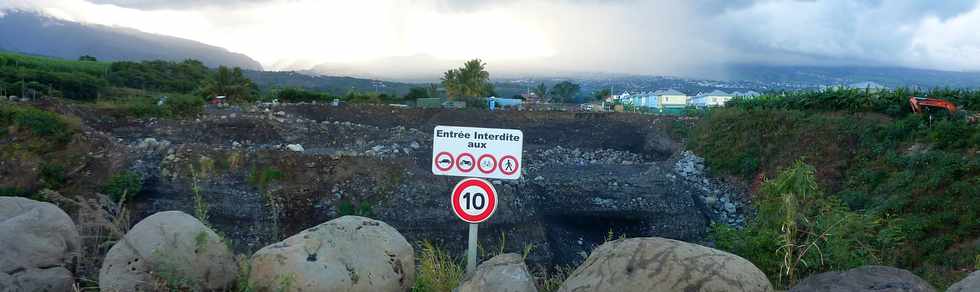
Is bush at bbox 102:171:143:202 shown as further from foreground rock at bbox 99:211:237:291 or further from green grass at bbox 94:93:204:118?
foreground rock at bbox 99:211:237:291

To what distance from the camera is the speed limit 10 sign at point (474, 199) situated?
4.34 meters

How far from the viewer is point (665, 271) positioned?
11.6 feet

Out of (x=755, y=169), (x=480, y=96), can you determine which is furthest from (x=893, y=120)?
(x=480, y=96)

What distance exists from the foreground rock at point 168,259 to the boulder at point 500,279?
67.8 inches

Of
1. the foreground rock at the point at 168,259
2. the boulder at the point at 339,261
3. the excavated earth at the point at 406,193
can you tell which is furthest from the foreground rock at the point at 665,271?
the excavated earth at the point at 406,193

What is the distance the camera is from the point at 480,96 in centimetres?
5134

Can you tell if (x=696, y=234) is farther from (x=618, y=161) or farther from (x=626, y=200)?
(x=618, y=161)

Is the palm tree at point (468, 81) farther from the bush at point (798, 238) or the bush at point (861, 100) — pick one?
the bush at point (798, 238)

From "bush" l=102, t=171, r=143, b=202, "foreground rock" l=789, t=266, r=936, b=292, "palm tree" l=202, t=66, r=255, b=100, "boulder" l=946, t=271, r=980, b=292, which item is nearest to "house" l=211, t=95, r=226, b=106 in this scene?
"palm tree" l=202, t=66, r=255, b=100

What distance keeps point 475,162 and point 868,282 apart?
2574mm

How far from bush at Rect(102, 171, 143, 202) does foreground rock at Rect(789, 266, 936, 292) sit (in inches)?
708

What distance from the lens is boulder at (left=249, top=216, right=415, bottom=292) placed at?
4.09 m

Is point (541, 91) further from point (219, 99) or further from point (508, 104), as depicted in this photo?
point (219, 99)

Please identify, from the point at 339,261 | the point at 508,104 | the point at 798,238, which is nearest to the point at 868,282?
the point at 798,238
